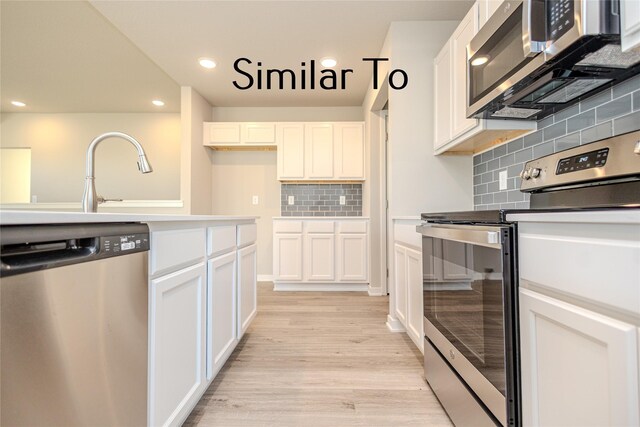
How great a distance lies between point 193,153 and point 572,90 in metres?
3.52

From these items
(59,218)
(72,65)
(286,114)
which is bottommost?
(59,218)

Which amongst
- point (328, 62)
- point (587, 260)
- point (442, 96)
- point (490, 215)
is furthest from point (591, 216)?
point (328, 62)

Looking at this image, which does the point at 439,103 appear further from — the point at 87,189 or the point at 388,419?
the point at 87,189

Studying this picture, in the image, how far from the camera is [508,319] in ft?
2.95

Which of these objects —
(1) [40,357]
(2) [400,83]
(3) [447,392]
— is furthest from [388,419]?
(2) [400,83]

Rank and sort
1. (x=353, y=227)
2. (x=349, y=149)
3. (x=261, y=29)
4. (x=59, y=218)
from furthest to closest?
(x=349, y=149), (x=353, y=227), (x=261, y=29), (x=59, y=218)

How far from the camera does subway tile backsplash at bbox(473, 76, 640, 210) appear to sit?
1.15 metres

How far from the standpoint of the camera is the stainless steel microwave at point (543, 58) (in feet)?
3.05

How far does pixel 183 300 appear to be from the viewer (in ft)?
3.81

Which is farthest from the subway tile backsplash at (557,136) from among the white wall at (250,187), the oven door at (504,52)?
the white wall at (250,187)

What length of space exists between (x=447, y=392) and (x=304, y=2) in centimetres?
254

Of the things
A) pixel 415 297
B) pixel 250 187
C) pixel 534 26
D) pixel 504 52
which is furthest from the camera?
pixel 250 187

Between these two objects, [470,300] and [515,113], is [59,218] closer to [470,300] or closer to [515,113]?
[470,300]

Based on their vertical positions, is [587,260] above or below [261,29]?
below
